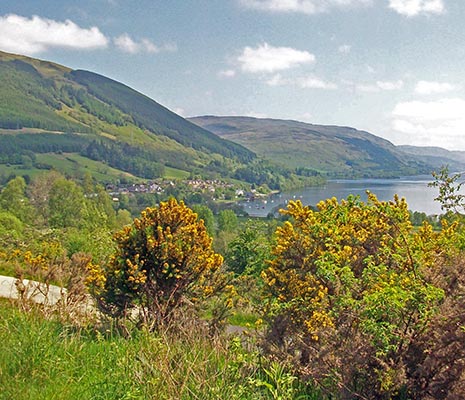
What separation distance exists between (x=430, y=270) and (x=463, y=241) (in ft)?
4.06

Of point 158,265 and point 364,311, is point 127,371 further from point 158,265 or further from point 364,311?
point 158,265

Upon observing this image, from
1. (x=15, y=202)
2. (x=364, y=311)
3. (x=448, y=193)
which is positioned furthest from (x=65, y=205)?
(x=364, y=311)

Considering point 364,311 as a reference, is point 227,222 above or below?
below

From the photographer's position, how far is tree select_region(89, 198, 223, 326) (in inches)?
391

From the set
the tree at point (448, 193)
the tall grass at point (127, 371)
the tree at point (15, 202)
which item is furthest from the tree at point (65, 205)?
the tall grass at point (127, 371)

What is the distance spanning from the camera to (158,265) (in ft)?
33.3

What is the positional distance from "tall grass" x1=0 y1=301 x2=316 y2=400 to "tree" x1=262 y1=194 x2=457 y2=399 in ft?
1.90

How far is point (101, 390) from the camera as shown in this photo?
4270 millimetres

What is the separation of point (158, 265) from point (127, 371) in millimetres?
5715

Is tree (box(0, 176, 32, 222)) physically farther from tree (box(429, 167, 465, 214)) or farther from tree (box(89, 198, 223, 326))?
tree (box(429, 167, 465, 214))

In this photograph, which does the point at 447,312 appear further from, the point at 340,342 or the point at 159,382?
the point at 159,382

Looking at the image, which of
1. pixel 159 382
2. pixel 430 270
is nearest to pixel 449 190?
pixel 430 270

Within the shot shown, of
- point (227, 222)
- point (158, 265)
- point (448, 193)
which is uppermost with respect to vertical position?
point (448, 193)

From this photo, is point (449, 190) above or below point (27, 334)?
above
